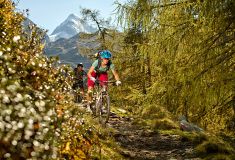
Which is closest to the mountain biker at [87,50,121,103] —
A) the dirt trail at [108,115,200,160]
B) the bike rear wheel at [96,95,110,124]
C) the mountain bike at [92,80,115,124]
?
the mountain bike at [92,80,115,124]

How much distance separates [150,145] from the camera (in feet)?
39.8

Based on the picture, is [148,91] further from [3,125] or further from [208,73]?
[3,125]

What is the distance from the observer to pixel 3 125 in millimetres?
4191

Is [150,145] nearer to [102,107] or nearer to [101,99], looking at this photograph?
[102,107]

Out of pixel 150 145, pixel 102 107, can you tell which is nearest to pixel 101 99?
pixel 102 107

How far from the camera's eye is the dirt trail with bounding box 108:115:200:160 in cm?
1021

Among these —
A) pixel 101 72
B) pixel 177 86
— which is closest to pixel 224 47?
pixel 177 86

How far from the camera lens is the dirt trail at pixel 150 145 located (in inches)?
402

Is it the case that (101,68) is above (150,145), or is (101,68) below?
above

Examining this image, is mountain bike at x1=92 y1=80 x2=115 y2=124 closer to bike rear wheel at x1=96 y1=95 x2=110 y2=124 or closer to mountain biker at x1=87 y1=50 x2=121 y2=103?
bike rear wheel at x1=96 y1=95 x2=110 y2=124

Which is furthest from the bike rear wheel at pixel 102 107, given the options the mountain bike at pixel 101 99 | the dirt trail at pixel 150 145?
the dirt trail at pixel 150 145

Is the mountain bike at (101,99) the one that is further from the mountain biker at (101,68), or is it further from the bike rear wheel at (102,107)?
the mountain biker at (101,68)

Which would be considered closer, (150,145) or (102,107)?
(150,145)

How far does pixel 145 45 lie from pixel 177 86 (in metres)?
1.58
